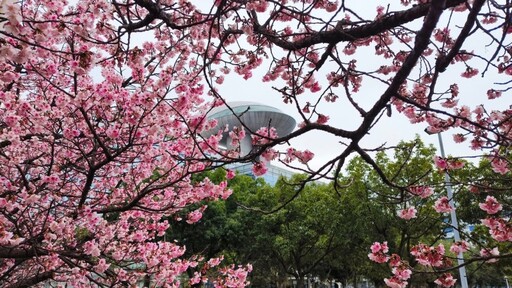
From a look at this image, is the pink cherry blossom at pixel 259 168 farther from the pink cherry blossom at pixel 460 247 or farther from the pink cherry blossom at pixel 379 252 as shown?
the pink cherry blossom at pixel 460 247

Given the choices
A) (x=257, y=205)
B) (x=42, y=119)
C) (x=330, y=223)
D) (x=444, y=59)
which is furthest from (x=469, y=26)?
(x=257, y=205)

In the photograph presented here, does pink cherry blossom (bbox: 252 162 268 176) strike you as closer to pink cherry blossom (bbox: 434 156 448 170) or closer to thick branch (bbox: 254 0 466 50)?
thick branch (bbox: 254 0 466 50)

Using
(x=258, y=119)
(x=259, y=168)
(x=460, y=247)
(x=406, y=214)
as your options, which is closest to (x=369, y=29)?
(x=259, y=168)

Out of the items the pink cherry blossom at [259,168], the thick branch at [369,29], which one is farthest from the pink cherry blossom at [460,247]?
the thick branch at [369,29]

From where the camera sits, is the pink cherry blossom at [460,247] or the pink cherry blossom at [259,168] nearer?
the pink cherry blossom at [259,168]

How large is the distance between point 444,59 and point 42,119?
4.12 metres

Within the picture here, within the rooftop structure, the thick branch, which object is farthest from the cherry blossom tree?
the rooftop structure

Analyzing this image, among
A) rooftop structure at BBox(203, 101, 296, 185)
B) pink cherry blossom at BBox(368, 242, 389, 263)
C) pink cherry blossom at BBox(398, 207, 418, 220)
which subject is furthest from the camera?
rooftop structure at BBox(203, 101, 296, 185)

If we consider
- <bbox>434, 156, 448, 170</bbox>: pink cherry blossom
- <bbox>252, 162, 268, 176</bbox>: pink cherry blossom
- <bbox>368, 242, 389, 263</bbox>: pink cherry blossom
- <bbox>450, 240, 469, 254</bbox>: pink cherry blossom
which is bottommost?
<bbox>368, 242, 389, 263</bbox>: pink cherry blossom

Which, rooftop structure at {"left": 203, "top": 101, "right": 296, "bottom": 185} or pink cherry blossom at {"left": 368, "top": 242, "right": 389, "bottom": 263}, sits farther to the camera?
rooftop structure at {"left": 203, "top": 101, "right": 296, "bottom": 185}

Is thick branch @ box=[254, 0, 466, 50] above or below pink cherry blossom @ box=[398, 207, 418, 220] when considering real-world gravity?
above

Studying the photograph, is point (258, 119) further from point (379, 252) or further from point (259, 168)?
point (259, 168)

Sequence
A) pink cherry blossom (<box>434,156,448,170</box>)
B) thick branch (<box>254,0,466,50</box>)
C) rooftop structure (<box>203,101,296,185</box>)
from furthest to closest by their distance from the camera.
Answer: rooftop structure (<box>203,101,296,185</box>) → pink cherry blossom (<box>434,156,448,170</box>) → thick branch (<box>254,0,466,50</box>)

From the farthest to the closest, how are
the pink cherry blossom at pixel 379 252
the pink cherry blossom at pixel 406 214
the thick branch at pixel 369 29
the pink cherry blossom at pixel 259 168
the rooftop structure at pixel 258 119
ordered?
the rooftop structure at pixel 258 119, the pink cherry blossom at pixel 406 214, the pink cherry blossom at pixel 379 252, the pink cherry blossom at pixel 259 168, the thick branch at pixel 369 29
